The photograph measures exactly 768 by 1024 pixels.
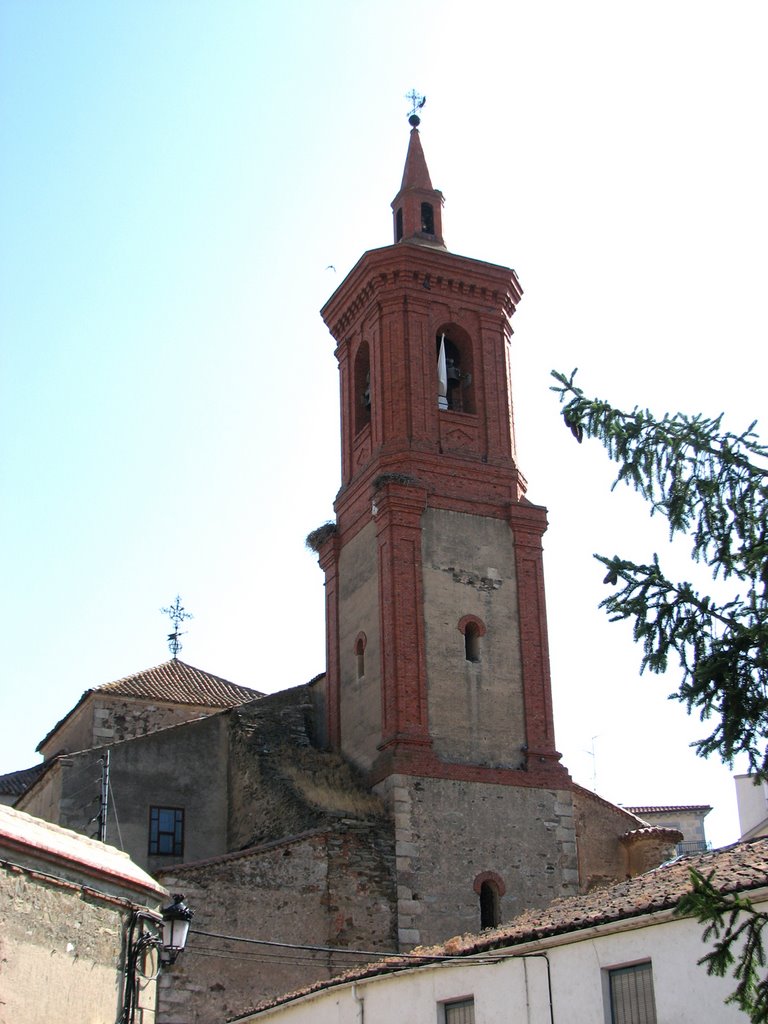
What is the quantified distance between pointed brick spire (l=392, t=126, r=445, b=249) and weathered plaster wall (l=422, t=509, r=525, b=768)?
679cm

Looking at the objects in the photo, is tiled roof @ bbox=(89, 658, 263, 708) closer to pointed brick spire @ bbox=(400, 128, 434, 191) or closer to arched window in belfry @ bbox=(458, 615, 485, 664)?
arched window in belfry @ bbox=(458, 615, 485, 664)

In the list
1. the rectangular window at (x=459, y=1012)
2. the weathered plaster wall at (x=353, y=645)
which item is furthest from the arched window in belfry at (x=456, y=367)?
the rectangular window at (x=459, y=1012)

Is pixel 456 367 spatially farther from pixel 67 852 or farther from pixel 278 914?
pixel 67 852

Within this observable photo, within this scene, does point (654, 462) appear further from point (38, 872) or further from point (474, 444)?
point (474, 444)

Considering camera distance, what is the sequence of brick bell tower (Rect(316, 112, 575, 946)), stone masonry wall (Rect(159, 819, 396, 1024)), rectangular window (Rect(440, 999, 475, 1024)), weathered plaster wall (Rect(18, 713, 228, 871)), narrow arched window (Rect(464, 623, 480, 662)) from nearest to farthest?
rectangular window (Rect(440, 999, 475, 1024)) → stone masonry wall (Rect(159, 819, 396, 1024)) → brick bell tower (Rect(316, 112, 575, 946)) → weathered plaster wall (Rect(18, 713, 228, 871)) → narrow arched window (Rect(464, 623, 480, 662))

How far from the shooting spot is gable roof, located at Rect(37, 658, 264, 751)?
30281mm

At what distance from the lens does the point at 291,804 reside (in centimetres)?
2389

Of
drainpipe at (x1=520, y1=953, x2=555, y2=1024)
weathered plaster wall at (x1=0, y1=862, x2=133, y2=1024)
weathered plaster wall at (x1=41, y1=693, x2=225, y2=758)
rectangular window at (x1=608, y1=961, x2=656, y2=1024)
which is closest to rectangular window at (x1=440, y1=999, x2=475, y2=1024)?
drainpipe at (x1=520, y1=953, x2=555, y2=1024)

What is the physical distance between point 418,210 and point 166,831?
13.9 metres

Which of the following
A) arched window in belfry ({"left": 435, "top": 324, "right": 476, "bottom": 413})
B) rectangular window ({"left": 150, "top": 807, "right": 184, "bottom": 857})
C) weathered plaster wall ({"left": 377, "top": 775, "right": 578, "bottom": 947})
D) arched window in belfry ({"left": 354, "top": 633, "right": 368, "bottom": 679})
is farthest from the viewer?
arched window in belfry ({"left": 435, "top": 324, "right": 476, "bottom": 413})

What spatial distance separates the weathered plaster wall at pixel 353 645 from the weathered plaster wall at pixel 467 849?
1.55m

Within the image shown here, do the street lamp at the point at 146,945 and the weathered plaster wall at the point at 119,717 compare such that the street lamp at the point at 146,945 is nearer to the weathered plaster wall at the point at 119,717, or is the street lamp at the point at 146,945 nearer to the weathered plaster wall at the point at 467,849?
the weathered plaster wall at the point at 467,849

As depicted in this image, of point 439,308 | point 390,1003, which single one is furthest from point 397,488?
point 390,1003

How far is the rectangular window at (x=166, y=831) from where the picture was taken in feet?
83.1
